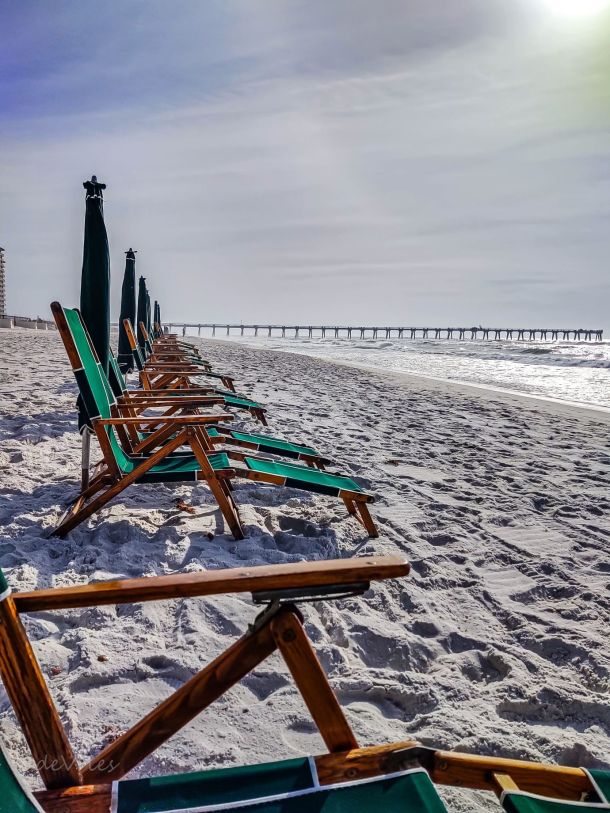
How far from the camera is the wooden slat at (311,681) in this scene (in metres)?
1.22

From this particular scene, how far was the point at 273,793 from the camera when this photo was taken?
3.70 feet

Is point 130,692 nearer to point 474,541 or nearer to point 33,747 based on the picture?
point 33,747

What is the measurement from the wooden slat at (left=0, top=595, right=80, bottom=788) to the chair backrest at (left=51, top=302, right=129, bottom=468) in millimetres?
2173

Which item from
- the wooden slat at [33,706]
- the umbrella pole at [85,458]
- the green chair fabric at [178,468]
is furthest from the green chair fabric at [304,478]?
the wooden slat at [33,706]

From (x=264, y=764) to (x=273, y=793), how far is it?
3.1 inches

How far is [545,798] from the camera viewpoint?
1.17 meters

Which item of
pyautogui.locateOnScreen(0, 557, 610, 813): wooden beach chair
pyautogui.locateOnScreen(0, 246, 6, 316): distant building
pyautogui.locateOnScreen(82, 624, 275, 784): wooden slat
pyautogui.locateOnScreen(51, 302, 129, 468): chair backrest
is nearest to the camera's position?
pyautogui.locateOnScreen(0, 557, 610, 813): wooden beach chair

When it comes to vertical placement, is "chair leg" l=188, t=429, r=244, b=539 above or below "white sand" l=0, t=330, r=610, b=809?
above

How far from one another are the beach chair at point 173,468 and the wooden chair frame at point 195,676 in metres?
1.99

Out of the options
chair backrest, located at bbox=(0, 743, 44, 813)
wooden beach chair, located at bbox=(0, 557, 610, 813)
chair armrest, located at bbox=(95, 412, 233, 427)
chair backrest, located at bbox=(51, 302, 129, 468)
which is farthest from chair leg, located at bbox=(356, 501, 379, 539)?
chair backrest, located at bbox=(0, 743, 44, 813)

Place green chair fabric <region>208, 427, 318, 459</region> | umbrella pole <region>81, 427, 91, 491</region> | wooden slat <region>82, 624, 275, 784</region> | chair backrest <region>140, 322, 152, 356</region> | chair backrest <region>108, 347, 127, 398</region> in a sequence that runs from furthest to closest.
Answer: chair backrest <region>140, 322, 152, 356</region> < chair backrest <region>108, 347, 127, 398</region> < green chair fabric <region>208, 427, 318, 459</region> < umbrella pole <region>81, 427, 91, 491</region> < wooden slat <region>82, 624, 275, 784</region>

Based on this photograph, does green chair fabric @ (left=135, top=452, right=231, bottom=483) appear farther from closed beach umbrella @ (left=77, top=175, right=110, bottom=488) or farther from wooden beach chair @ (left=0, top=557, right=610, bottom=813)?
wooden beach chair @ (left=0, top=557, right=610, bottom=813)

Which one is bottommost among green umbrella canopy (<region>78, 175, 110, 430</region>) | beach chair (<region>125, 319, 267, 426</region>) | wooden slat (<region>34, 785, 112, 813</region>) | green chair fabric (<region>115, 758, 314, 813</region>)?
wooden slat (<region>34, 785, 112, 813</region>)

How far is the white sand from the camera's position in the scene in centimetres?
191
